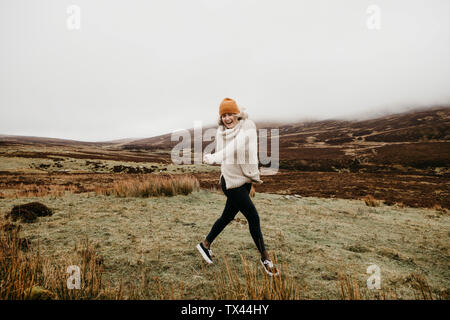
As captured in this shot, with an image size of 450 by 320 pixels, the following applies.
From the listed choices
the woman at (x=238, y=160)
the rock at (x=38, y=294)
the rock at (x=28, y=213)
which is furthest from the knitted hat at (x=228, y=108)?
the rock at (x=28, y=213)

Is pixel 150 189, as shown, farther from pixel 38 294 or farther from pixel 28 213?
pixel 38 294

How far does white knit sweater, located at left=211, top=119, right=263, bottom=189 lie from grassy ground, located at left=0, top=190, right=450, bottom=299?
3.58 feet

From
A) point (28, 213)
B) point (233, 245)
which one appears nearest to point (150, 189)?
point (28, 213)

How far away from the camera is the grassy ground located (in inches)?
118

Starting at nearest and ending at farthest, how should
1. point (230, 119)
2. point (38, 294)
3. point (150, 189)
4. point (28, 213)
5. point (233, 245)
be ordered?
point (38, 294) → point (230, 119) → point (233, 245) → point (28, 213) → point (150, 189)

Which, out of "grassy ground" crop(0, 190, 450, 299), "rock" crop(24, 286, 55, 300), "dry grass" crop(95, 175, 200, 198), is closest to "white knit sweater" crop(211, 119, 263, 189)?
"grassy ground" crop(0, 190, 450, 299)

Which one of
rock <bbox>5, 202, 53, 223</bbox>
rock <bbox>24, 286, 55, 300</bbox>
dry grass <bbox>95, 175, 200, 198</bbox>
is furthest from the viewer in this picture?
dry grass <bbox>95, 175, 200, 198</bbox>

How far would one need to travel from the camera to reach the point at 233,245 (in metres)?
4.19

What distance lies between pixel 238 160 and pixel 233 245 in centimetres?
203

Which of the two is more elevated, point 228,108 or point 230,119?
point 228,108

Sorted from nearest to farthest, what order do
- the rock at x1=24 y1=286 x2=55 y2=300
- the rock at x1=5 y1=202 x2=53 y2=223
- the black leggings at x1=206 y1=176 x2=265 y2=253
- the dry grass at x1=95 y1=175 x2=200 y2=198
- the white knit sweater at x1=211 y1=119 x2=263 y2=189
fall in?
the rock at x1=24 y1=286 x2=55 y2=300, the white knit sweater at x1=211 y1=119 x2=263 y2=189, the black leggings at x1=206 y1=176 x2=265 y2=253, the rock at x1=5 y1=202 x2=53 y2=223, the dry grass at x1=95 y1=175 x2=200 y2=198

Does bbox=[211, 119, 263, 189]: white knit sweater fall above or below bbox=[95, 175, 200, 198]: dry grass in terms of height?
above

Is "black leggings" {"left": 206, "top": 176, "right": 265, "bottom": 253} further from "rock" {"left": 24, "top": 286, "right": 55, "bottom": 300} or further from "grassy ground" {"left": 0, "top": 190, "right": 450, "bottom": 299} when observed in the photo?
"rock" {"left": 24, "top": 286, "right": 55, "bottom": 300}
